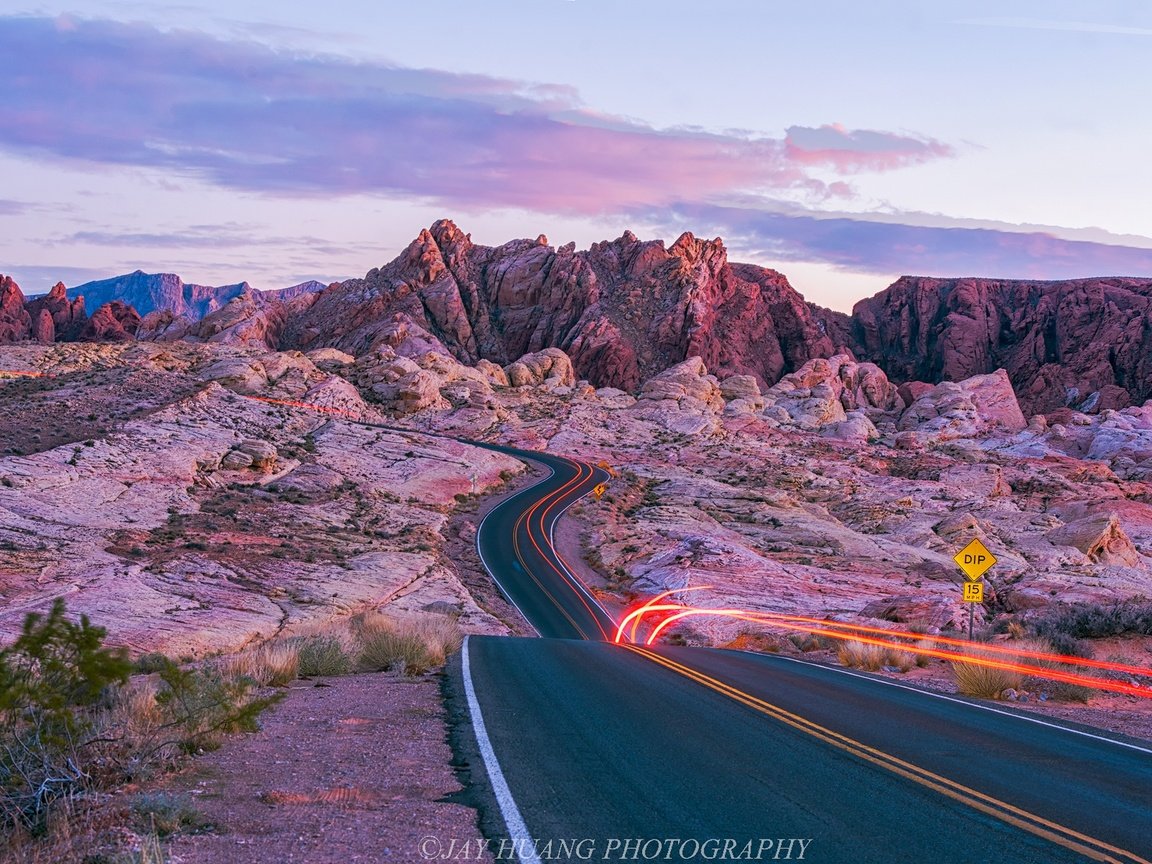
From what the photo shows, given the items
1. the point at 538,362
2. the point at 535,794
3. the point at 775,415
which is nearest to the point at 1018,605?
the point at 535,794

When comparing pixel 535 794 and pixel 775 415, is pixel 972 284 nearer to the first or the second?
pixel 775 415

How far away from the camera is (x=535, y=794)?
8.26 m

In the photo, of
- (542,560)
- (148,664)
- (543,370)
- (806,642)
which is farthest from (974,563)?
(543,370)

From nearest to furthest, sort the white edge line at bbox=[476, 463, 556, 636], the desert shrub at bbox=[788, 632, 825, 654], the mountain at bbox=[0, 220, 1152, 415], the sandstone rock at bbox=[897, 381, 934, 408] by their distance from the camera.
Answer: the desert shrub at bbox=[788, 632, 825, 654], the white edge line at bbox=[476, 463, 556, 636], the mountain at bbox=[0, 220, 1152, 415], the sandstone rock at bbox=[897, 381, 934, 408]

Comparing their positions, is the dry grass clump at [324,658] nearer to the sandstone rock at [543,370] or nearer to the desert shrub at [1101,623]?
the desert shrub at [1101,623]

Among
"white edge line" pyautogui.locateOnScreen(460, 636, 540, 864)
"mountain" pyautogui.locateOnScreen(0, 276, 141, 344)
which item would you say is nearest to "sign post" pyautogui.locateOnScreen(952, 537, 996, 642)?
"white edge line" pyautogui.locateOnScreen(460, 636, 540, 864)

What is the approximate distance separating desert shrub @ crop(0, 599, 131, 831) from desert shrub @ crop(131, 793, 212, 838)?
0.47 metres

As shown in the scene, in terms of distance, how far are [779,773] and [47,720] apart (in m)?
6.62

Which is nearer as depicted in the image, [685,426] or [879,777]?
[879,777]

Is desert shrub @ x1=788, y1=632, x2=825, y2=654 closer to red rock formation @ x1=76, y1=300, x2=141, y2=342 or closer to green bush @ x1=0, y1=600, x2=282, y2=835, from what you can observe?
green bush @ x1=0, y1=600, x2=282, y2=835

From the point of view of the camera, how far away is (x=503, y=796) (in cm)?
816

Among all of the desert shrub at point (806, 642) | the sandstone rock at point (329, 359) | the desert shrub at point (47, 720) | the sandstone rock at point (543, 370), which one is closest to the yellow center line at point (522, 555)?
the desert shrub at point (806, 642)

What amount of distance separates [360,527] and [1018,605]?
2995 centimetres

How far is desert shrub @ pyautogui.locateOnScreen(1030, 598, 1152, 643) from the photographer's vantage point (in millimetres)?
21328
